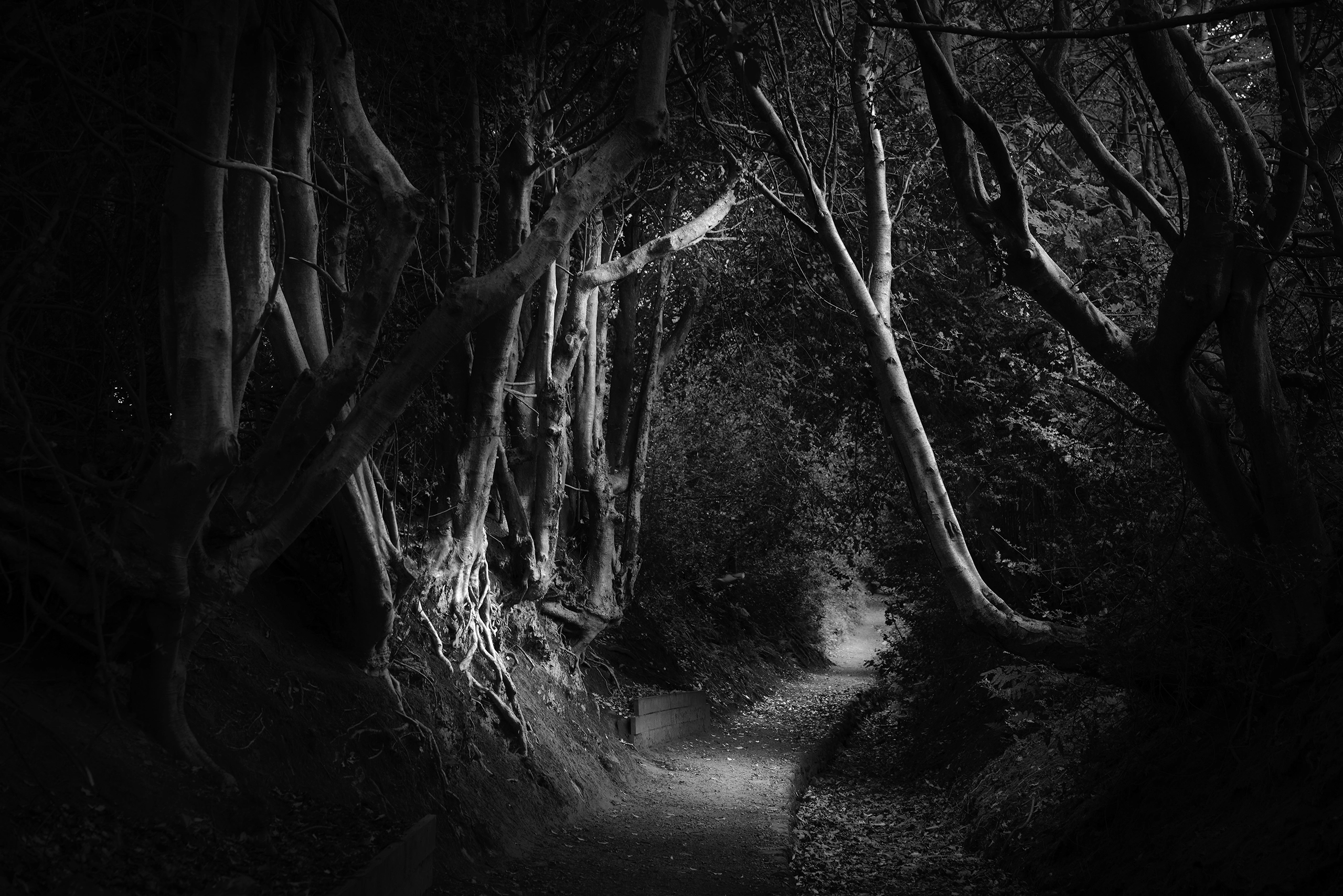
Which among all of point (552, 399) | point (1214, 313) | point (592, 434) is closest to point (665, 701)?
point (592, 434)

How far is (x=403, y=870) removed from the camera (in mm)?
6078

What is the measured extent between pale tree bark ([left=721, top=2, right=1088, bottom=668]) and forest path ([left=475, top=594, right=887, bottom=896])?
247cm

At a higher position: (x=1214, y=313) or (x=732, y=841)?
(x=1214, y=313)

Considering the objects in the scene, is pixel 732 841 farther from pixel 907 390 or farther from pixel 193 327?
pixel 193 327

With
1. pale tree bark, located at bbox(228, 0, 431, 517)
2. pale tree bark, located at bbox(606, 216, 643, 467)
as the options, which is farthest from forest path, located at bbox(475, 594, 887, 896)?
pale tree bark, located at bbox(606, 216, 643, 467)

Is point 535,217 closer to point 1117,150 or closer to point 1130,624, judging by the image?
point 1117,150

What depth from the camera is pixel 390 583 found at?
328 inches

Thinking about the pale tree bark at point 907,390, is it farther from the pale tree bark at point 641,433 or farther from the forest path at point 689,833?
the pale tree bark at point 641,433

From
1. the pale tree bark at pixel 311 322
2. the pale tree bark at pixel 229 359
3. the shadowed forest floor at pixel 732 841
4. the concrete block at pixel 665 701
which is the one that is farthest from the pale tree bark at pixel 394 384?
the concrete block at pixel 665 701

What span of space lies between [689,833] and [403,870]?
12.5ft

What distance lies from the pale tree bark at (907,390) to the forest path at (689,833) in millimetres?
2474

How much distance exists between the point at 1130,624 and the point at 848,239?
7.67m

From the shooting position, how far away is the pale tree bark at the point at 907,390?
25.9 feet

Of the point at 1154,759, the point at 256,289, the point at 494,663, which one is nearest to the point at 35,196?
the point at 256,289
